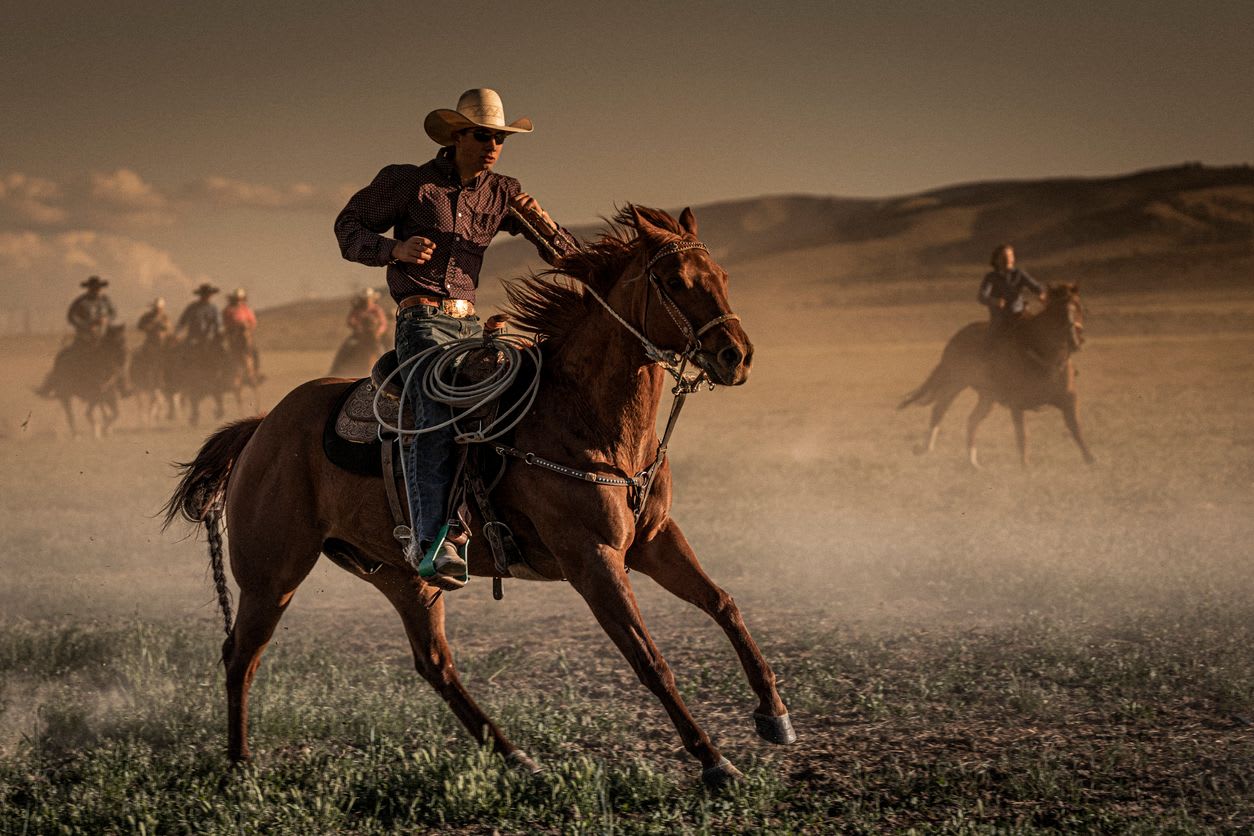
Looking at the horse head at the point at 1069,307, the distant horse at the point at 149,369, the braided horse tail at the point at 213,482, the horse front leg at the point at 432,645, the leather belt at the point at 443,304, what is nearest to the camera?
the leather belt at the point at 443,304

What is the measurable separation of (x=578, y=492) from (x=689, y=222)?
4.18 ft

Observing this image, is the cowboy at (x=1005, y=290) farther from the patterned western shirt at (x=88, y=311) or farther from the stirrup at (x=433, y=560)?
the patterned western shirt at (x=88, y=311)

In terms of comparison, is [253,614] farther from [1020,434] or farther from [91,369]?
[91,369]

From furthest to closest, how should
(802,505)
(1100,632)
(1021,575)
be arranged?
(802,505) → (1021,575) → (1100,632)

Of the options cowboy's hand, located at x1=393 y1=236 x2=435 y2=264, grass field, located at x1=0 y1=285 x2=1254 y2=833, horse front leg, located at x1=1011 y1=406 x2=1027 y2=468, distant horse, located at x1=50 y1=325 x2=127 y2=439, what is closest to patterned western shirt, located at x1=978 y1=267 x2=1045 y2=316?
horse front leg, located at x1=1011 y1=406 x2=1027 y2=468

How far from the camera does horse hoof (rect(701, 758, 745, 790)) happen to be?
5.18m

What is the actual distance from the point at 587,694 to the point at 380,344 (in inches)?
761

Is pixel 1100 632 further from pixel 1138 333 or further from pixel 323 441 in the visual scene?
pixel 1138 333

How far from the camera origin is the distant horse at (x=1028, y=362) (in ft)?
59.8

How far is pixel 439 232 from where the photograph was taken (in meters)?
5.84

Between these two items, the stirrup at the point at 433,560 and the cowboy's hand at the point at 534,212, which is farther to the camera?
the cowboy's hand at the point at 534,212

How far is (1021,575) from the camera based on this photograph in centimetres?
1087

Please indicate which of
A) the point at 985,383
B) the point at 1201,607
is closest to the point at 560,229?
the point at 1201,607

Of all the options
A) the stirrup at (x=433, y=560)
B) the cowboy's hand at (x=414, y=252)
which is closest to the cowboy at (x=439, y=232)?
the cowboy's hand at (x=414, y=252)
